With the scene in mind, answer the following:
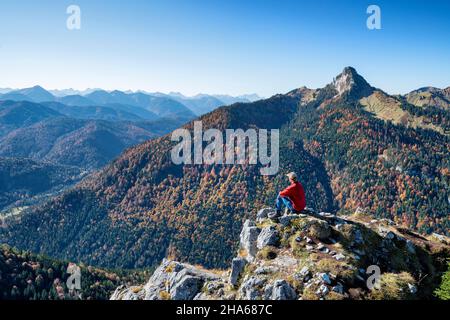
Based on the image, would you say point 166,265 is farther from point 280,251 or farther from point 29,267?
point 29,267

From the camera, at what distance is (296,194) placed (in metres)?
38.2

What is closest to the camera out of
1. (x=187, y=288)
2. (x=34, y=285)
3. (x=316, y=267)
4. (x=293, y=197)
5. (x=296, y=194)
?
(x=316, y=267)

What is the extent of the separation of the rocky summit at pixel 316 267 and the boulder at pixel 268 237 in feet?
0.36

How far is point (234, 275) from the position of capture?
115 feet

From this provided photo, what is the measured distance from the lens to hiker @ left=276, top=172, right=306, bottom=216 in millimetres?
37281

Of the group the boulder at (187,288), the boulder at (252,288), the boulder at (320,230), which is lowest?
the boulder at (187,288)

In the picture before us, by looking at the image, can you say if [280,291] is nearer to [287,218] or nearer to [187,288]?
[287,218]

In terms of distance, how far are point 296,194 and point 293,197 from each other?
1.70ft

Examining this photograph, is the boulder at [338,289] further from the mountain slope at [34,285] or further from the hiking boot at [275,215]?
the mountain slope at [34,285]

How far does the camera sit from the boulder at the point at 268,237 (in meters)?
36.6

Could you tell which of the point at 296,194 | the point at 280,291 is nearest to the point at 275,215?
the point at 296,194

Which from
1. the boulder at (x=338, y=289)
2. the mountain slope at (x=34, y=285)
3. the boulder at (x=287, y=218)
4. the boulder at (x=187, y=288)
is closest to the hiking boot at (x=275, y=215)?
the boulder at (x=287, y=218)
